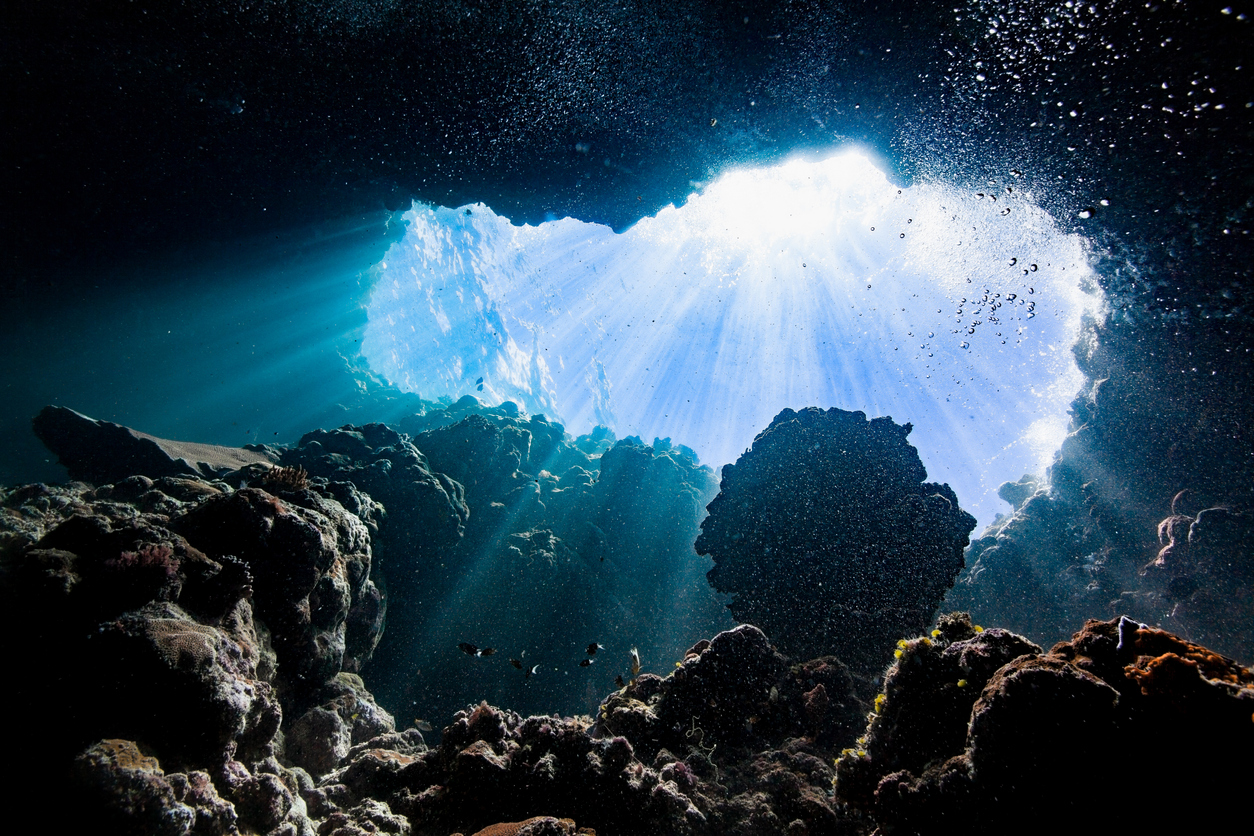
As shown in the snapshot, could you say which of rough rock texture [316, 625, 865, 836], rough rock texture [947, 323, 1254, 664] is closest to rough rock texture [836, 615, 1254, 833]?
rough rock texture [316, 625, 865, 836]

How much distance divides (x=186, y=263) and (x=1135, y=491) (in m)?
42.0

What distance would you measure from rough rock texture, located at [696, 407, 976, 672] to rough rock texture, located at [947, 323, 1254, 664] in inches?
365

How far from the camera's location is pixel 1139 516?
54.8 ft

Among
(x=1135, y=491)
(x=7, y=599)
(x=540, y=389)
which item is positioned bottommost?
(x=7, y=599)

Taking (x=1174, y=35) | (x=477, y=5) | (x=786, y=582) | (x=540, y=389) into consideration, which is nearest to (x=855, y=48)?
(x=1174, y=35)

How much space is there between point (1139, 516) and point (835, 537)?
1573 centimetres

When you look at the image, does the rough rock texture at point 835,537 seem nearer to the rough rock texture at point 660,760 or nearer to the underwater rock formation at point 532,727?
the rough rock texture at point 660,760

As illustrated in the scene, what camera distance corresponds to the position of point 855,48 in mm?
9766

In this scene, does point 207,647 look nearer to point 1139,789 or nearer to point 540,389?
point 1139,789

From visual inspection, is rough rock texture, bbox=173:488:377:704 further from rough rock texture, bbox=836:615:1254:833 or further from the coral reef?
rough rock texture, bbox=836:615:1254:833

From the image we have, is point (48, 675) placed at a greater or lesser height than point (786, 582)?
lesser

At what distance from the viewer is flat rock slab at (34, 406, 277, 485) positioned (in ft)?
44.1

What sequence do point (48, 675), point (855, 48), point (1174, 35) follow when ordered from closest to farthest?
point (48, 675) < point (1174, 35) < point (855, 48)

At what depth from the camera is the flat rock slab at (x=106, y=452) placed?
13453 mm
